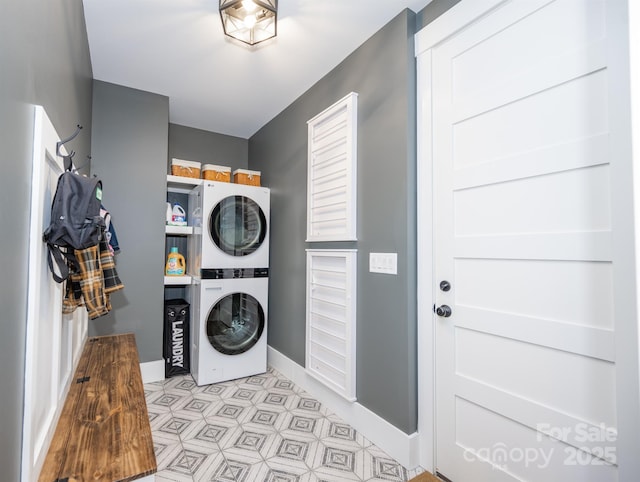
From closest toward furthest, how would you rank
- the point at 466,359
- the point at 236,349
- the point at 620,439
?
the point at 620,439 < the point at 466,359 < the point at 236,349

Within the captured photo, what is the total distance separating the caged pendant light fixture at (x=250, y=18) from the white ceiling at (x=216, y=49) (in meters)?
0.16

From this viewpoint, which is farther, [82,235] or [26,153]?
[82,235]

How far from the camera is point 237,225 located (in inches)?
122

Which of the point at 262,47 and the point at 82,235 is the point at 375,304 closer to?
the point at 82,235

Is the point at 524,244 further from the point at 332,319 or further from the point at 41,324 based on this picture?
the point at 41,324

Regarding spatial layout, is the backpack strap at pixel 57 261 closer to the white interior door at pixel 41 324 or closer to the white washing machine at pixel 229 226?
the white interior door at pixel 41 324

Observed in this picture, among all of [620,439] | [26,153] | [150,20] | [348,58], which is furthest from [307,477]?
[150,20]

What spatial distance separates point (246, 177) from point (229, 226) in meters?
0.73

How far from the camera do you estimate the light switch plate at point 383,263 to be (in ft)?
6.34

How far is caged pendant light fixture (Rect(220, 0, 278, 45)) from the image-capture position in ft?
5.54

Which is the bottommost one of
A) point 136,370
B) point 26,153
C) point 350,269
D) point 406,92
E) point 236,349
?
point 236,349

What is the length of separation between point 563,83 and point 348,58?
1.52 metres

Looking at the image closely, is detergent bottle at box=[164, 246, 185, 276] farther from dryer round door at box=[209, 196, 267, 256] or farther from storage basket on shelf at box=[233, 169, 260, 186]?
storage basket on shelf at box=[233, 169, 260, 186]

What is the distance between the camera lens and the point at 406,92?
1.88 metres
